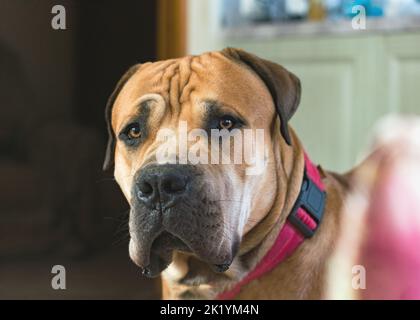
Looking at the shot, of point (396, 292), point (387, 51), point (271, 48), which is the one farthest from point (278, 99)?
point (396, 292)

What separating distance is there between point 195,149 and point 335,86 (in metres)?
0.37

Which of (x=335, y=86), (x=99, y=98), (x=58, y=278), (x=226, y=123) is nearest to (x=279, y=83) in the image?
(x=226, y=123)

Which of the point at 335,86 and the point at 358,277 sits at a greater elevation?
the point at 335,86

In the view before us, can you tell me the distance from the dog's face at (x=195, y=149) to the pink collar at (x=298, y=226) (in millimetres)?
53

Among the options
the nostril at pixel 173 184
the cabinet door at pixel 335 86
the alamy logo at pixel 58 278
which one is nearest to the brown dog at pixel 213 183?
the nostril at pixel 173 184

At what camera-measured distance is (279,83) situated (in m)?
0.99

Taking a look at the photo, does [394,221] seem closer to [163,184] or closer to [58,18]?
[163,184]

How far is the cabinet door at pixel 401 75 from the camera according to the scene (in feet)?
3.76

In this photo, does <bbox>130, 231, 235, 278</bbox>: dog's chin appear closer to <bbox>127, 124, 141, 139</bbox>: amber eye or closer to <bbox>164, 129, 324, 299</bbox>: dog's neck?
<bbox>164, 129, 324, 299</bbox>: dog's neck

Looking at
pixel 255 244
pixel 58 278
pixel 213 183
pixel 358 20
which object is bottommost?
pixel 58 278

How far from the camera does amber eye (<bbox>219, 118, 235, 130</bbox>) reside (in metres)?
0.96

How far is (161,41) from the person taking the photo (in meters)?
1.10

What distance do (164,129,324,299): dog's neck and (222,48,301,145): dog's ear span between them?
4 centimetres

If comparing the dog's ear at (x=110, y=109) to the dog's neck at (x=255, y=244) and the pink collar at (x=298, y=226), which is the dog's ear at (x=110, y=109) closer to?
the dog's neck at (x=255, y=244)
